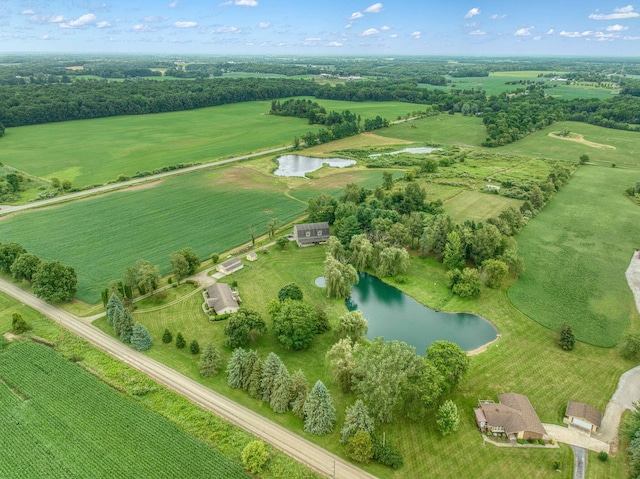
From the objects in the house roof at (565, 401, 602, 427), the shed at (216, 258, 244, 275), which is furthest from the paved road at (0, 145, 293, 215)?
the house roof at (565, 401, 602, 427)

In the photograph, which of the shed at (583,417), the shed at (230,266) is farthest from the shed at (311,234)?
the shed at (583,417)

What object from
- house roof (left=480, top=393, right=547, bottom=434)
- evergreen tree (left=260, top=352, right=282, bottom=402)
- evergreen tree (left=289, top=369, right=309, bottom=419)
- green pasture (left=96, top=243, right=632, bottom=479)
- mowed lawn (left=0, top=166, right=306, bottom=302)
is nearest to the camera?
green pasture (left=96, top=243, right=632, bottom=479)

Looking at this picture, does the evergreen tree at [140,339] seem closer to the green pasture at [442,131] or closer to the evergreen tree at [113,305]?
the evergreen tree at [113,305]

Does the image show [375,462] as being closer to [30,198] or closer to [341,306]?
[341,306]

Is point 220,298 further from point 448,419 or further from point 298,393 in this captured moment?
point 448,419

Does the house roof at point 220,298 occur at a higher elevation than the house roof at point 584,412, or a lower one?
higher

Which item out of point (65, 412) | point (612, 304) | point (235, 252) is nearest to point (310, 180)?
point (235, 252)

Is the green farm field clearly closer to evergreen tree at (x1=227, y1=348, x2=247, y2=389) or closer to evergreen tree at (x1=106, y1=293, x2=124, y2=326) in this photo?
evergreen tree at (x1=227, y1=348, x2=247, y2=389)
